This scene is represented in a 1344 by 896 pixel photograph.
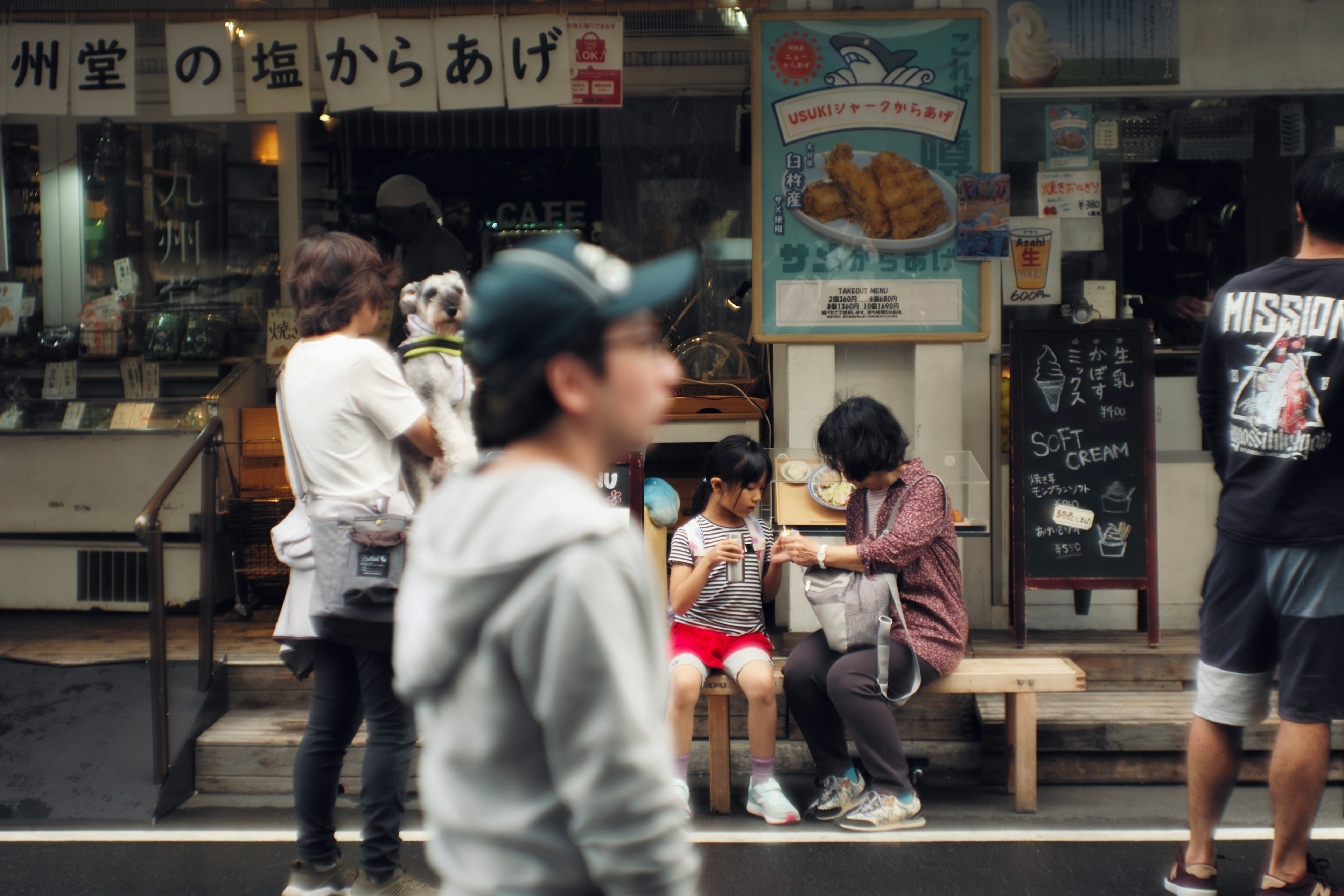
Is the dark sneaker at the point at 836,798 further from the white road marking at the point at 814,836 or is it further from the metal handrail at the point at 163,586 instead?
the metal handrail at the point at 163,586

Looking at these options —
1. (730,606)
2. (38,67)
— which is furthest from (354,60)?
(730,606)

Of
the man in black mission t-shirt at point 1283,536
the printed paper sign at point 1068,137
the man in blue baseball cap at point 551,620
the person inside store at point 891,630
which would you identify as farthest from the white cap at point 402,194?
the man in blue baseball cap at point 551,620

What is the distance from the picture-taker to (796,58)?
18.1 feet

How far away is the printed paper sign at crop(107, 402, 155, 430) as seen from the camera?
667cm

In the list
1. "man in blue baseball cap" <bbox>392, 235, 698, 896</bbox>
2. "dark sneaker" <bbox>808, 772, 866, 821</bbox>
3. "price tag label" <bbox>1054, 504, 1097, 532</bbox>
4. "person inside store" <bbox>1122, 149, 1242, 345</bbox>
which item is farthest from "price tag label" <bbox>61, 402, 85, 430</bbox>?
"man in blue baseball cap" <bbox>392, 235, 698, 896</bbox>

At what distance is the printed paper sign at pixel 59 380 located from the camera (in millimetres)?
7152

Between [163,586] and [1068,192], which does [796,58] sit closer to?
[1068,192]

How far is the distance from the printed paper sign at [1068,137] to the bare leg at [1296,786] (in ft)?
11.2

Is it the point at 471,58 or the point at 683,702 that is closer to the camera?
the point at 683,702

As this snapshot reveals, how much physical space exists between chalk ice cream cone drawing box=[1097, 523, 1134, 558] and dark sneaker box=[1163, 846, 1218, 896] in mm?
1908

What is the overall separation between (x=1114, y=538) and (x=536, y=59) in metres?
3.52

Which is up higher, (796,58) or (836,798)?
(796,58)

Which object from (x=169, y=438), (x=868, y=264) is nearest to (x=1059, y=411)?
(x=868, y=264)

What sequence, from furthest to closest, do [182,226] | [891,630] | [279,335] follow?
[182,226] → [279,335] → [891,630]
